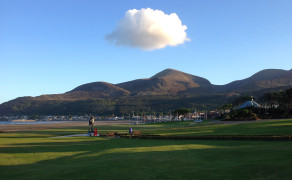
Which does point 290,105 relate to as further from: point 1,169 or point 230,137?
point 1,169

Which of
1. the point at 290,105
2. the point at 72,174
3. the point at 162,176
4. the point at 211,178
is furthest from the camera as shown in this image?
the point at 290,105

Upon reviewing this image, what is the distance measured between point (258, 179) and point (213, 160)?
193 inches

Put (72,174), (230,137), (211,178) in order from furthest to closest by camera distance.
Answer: (230,137), (72,174), (211,178)

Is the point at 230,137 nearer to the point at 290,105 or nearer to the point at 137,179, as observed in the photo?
the point at 137,179

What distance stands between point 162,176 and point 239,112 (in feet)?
202

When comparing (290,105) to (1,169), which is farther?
(290,105)

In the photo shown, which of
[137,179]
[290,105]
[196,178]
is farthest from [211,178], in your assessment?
[290,105]

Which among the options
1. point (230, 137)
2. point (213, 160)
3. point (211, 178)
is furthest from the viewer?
point (230, 137)

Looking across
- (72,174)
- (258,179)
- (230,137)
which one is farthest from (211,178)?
(230,137)

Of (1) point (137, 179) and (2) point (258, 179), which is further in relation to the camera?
(1) point (137, 179)

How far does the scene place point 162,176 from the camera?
35.7 feet

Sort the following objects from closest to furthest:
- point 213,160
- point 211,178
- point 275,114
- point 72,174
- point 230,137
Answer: point 211,178
point 72,174
point 213,160
point 230,137
point 275,114

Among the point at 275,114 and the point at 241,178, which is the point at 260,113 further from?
the point at 241,178

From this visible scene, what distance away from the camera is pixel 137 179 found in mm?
10594
